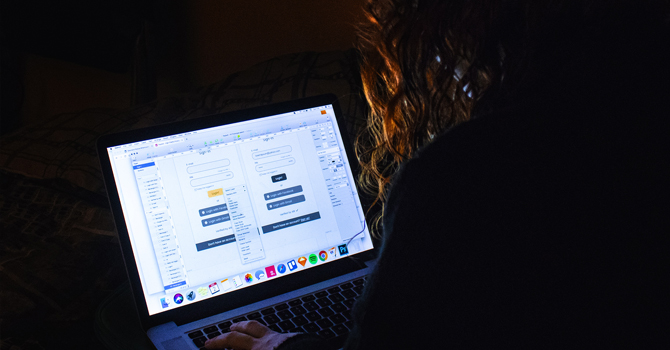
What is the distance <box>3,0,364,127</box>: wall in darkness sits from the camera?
131 cm

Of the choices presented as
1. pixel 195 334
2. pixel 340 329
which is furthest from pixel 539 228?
pixel 195 334

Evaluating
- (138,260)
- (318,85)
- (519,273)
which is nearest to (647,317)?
(519,273)

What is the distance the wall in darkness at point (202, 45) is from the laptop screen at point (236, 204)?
0.48 m

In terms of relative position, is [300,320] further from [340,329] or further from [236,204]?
[236,204]

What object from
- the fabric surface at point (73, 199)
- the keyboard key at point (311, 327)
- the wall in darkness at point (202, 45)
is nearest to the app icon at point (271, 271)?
the keyboard key at point (311, 327)

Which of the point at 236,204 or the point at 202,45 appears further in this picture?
the point at 202,45

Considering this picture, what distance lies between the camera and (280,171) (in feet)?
2.47

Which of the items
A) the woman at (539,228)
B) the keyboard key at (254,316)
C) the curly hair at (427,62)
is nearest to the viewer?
the woman at (539,228)

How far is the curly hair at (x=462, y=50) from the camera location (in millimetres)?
425

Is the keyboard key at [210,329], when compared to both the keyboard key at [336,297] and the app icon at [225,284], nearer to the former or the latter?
the app icon at [225,284]

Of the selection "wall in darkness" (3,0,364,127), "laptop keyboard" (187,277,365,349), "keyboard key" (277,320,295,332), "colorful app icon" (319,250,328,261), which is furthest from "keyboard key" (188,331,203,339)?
"wall in darkness" (3,0,364,127)

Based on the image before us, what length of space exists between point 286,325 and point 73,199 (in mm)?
620

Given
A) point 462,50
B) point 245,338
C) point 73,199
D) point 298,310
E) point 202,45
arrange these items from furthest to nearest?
point 202,45 → point 73,199 → point 298,310 → point 245,338 → point 462,50

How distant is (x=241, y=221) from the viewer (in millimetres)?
714
